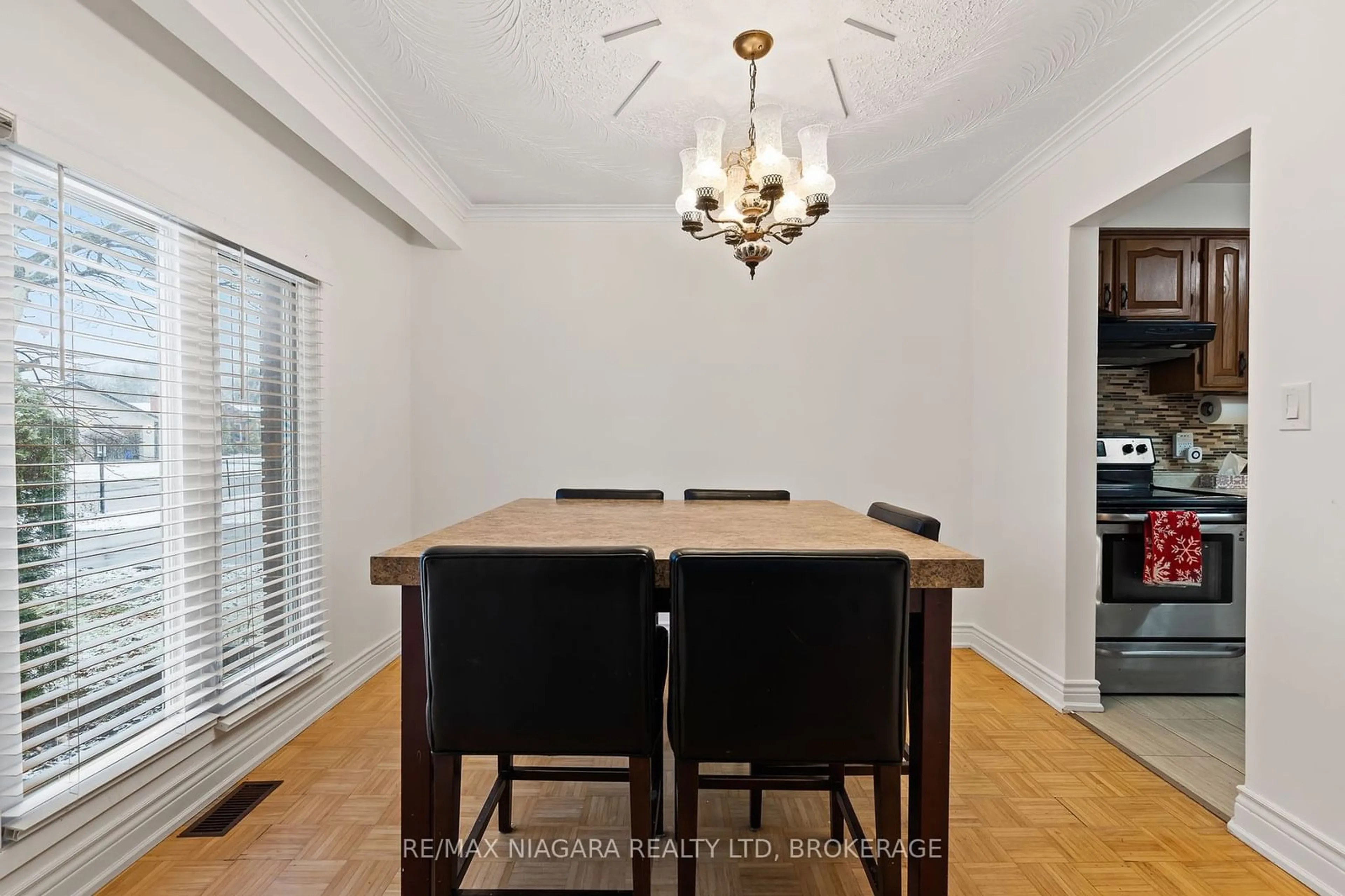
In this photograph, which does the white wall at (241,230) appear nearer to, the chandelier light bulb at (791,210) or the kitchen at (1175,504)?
the chandelier light bulb at (791,210)

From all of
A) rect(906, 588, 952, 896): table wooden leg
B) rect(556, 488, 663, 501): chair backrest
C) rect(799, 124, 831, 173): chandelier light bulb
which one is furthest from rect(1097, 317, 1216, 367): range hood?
rect(906, 588, 952, 896): table wooden leg

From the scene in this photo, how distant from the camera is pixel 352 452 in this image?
3.03 m

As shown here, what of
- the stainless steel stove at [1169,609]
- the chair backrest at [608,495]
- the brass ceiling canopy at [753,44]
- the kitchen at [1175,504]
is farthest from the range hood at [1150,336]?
the chair backrest at [608,495]

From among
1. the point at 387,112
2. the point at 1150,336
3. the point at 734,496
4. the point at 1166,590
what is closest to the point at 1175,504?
the point at 1166,590

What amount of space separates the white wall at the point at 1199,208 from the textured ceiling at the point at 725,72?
31.8 inches

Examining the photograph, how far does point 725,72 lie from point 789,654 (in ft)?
6.72

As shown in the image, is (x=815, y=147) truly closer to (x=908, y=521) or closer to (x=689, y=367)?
(x=908, y=521)

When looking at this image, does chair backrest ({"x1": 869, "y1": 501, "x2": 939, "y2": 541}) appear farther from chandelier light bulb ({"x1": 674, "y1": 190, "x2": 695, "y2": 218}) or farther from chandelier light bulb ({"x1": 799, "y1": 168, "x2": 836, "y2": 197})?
chandelier light bulb ({"x1": 674, "y1": 190, "x2": 695, "y2": 218})

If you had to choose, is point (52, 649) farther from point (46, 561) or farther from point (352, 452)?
point (352, 452)

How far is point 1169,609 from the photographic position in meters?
2.88

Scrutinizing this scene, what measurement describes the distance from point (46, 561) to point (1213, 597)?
4.16 metres

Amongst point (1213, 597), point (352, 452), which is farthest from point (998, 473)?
point (352, 452)

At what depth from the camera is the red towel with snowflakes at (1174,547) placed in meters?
2.79

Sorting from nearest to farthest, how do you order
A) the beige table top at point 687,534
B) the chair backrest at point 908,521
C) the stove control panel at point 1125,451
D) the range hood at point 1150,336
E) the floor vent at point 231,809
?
the beige table top at point 687,534 < the chair backrest at point 908,521 < the floor vent at point 231,809 < the range hood at point 1150,336 < the stove control panel at point 1125,451
